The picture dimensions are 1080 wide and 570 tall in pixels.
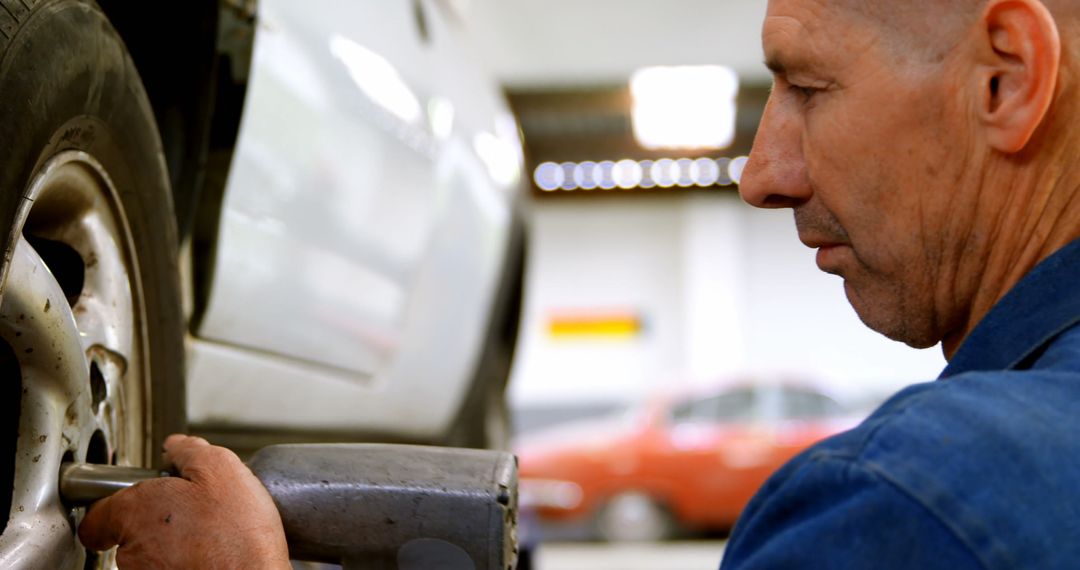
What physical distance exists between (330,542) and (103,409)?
1.09 ft

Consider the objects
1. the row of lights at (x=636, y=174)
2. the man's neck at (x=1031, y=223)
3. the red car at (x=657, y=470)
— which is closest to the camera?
the man's neck at (x=1031, y=223)

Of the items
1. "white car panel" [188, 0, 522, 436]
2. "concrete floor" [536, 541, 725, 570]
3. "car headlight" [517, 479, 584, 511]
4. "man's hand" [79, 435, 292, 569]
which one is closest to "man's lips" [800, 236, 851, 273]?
"man's hand" [79, 435, 292, 569]

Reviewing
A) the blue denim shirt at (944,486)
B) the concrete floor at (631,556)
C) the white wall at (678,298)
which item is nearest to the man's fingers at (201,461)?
the blue denim shirt at (944,486)

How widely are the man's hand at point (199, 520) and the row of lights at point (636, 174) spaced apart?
1456cm

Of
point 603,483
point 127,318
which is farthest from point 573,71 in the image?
point 127,318

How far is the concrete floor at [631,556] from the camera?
808cm

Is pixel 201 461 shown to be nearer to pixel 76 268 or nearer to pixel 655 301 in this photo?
pixel 76 268

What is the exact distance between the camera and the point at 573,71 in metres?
11.0

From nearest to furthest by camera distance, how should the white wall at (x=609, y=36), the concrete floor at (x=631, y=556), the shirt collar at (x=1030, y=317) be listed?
1. the shirt collar at (x=1030, y=317)
2. the concrete floor at (x=631, y=556)
3. the white wall at (x=609, y=36)

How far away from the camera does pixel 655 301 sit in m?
17.5

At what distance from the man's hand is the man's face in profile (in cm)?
49

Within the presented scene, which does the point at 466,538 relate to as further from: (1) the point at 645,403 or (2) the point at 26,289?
(1) the point at 645,403

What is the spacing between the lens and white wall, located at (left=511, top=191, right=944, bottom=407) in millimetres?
17031

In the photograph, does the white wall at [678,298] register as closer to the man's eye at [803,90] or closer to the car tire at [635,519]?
the car tire at [635,519]
